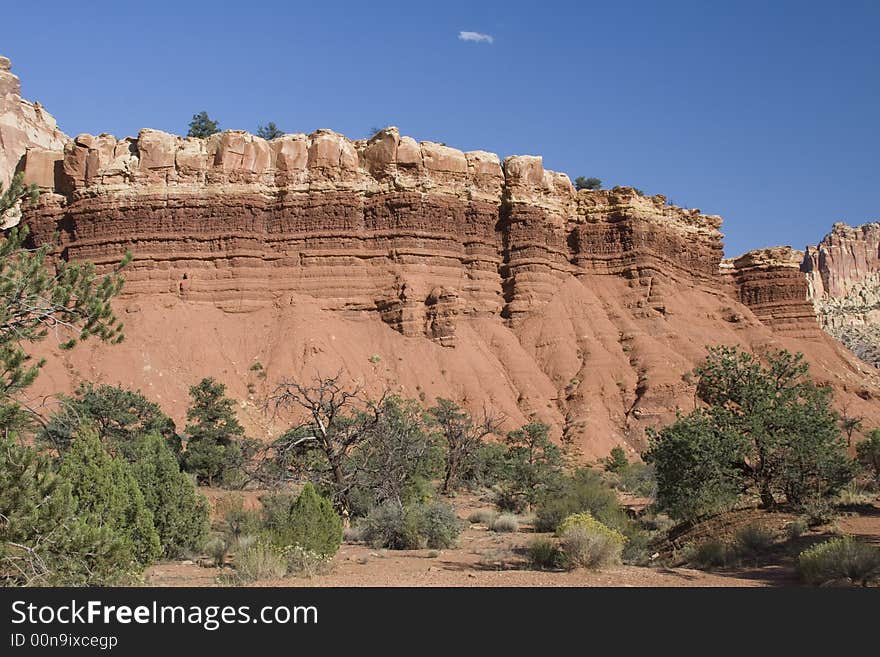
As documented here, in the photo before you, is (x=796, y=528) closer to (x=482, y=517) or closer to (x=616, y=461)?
(x=482, y=517)

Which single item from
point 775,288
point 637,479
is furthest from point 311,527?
point 775,288

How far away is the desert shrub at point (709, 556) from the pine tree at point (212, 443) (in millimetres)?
17250

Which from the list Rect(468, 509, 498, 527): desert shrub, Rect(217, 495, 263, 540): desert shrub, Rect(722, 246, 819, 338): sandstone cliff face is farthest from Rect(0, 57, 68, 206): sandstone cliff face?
Rect(217, 495, 263, 540): desert shrub

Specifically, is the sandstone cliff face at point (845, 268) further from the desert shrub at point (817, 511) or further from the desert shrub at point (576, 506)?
the desert shrub at point (817, 511)

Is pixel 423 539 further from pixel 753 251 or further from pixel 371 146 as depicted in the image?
pixel 753 251

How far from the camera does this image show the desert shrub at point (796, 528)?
1631cm

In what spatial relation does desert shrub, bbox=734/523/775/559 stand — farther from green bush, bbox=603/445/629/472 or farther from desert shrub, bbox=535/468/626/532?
green bush, bbox=603/445/629/472

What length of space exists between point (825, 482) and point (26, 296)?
16.9 m

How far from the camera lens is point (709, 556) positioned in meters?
15.4

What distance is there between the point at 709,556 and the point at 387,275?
41.3 meters

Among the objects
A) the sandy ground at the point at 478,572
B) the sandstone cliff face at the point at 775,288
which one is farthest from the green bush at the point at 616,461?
the sandstone cliff face at the point at 775,288

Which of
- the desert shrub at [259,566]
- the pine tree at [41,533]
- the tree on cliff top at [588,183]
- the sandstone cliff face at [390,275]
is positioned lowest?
the desert shrub at [259,566]

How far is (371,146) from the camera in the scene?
57.8m
